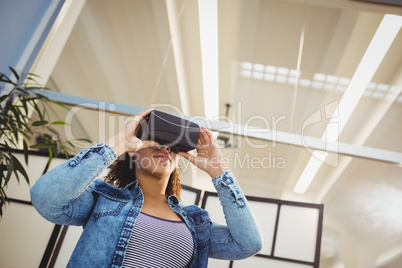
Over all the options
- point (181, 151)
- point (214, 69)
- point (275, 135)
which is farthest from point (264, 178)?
point (181, 151)

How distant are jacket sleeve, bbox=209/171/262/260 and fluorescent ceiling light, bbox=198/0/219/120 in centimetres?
230

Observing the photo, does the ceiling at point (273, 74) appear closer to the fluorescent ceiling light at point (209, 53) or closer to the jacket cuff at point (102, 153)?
the fluorescent ceiling light at point (209, 53)

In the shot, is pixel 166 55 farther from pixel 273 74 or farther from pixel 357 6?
pixel 357 6

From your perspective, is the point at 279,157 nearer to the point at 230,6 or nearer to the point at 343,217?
the point at 343,217

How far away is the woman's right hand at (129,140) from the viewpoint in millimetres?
949

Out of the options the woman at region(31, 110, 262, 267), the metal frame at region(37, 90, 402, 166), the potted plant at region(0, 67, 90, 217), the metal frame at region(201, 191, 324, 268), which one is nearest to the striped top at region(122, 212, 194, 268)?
the woman at region(31, 110, 262, 267)

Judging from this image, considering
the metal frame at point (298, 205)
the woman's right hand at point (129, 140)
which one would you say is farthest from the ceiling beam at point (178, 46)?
the woman's right hand at point (129, 140)

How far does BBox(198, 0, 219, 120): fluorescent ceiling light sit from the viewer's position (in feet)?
9.76

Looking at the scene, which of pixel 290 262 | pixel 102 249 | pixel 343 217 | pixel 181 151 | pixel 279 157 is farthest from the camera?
pixel 279 157

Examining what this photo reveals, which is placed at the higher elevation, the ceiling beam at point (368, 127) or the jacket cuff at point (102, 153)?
the ceiling beam at point (368, 127)

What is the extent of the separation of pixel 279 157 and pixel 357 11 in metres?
2.27

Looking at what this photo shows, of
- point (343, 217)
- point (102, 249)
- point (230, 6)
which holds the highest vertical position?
point (230, 6)

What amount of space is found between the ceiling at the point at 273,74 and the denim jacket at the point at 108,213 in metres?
1.71

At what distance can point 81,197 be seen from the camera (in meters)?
0.95
